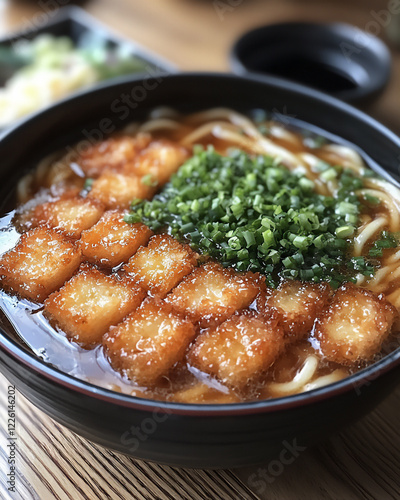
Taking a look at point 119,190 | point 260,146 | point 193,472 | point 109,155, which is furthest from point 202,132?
point 193,472

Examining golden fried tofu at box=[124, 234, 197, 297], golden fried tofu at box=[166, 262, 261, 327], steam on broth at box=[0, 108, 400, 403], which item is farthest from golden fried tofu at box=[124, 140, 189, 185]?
golden fried tofu at box=[166, 262, 261, 327]

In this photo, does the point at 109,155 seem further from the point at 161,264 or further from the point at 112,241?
the point at 161,264

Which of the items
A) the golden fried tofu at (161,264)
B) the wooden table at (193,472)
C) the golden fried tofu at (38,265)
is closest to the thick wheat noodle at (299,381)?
the wooden table at (193,472)

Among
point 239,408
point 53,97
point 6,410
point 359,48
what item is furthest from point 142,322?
point 359,48

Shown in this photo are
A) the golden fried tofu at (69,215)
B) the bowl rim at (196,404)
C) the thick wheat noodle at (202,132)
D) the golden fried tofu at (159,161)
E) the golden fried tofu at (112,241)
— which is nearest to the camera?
the bowl rim at (196,404)

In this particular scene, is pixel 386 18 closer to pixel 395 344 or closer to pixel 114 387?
pixel 395 344

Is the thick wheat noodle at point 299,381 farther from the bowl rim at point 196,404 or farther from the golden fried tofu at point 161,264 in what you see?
the golden fried tofu at point 161,264

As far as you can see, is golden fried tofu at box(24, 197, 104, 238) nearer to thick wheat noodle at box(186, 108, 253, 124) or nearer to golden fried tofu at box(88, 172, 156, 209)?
golden fried tofu at box(88, 172, 156, 209)
